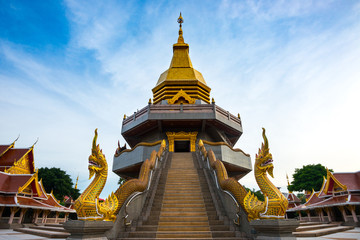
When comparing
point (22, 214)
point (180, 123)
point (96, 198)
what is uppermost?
point (180, 123)

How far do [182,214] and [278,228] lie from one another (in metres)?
3.29

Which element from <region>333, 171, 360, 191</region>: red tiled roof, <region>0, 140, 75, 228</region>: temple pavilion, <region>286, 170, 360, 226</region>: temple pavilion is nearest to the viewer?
<region>0, 140, 75, 228</region>: temple pavilion

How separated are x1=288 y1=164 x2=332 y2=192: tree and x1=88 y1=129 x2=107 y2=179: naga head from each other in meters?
36.6

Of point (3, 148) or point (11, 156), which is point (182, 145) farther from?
point (3, 148)

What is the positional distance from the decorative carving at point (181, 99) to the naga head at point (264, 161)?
16774 mm

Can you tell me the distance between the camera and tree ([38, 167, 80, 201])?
102ft

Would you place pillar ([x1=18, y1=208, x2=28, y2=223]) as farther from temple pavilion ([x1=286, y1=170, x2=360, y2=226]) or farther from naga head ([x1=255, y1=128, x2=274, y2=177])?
temple pavilion ([x1=286, y1=170, x2=360, y2=226])

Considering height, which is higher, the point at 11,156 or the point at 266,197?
the point at 11,156

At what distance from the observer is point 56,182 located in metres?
31.1

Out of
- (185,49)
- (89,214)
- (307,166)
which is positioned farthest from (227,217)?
(307,166)

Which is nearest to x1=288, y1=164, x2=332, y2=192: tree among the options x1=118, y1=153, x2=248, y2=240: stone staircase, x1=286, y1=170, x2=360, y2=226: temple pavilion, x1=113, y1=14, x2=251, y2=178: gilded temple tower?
x1=113, y1=14, x2=251, y2=178: gilded temple tower

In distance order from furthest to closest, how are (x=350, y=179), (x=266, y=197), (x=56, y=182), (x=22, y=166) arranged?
1. (x=56, y=182)
2. (x=22, y=166)
3. (x=350, y=179)
4. (x=266, y=197)

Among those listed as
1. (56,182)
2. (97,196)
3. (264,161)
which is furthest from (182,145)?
(56,182)

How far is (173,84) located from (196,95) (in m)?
3.01
